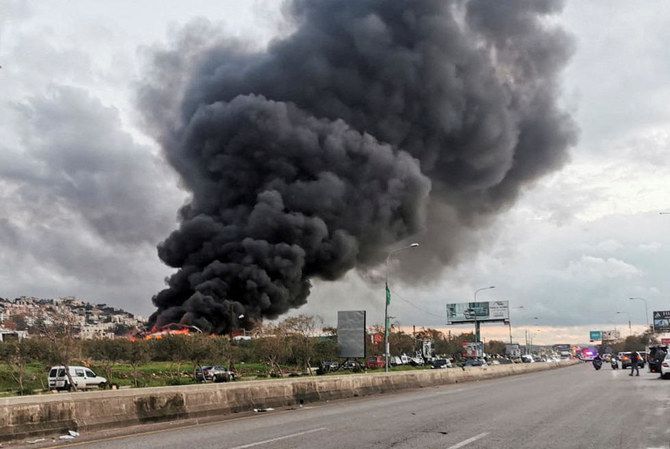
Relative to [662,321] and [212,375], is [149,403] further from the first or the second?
[662,321]

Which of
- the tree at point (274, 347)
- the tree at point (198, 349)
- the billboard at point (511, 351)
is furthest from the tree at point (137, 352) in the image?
the billboard at point (511, 351)

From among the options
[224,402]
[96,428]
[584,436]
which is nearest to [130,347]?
[224,402]

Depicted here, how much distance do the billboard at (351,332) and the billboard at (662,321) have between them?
82198 millimetres

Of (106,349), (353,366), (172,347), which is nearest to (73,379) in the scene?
(172,347)

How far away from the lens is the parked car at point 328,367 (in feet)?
177

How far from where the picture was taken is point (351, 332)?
42.5m

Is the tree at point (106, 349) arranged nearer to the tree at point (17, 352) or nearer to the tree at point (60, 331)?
the tree at point (17, 352)

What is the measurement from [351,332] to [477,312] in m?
61.9

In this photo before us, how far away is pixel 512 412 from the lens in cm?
1488

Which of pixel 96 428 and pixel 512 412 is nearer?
pixel 96 428

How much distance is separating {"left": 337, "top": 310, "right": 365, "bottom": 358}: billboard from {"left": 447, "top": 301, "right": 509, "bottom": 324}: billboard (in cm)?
6108

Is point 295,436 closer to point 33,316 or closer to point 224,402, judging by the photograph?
point 224,402

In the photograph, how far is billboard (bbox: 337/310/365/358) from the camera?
4200 cm

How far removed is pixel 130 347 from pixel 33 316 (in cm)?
716
